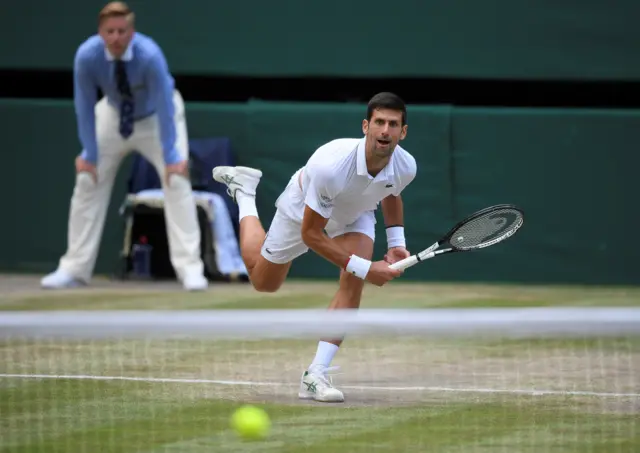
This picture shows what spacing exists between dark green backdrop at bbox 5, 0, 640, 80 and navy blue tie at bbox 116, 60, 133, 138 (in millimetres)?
1742

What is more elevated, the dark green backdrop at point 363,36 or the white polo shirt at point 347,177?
the dark green backdrop at point 363,36

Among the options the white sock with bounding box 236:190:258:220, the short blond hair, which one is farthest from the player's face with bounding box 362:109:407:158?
the short blond hair

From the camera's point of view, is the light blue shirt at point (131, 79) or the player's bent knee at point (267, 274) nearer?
the player's bent knee at point (267, 274)

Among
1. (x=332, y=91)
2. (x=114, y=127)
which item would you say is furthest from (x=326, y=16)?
(x=114, y=127)

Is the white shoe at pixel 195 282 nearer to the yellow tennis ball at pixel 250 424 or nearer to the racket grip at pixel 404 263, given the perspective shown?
the racket grip at pixel 404 263

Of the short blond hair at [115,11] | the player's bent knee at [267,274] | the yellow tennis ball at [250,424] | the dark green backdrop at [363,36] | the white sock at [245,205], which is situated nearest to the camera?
the yellow tennis ball at [250,424]

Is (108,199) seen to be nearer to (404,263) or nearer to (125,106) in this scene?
(125,106)

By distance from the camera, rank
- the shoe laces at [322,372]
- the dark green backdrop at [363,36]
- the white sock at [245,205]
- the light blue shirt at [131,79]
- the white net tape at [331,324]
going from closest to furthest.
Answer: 1. the white net tape at [331,324]
2. the shoe laces at [322,372]
3. the white sock at [245,205]
4. the light blue shirt at [131,79]
5. the dark green backdrop at [363,36]

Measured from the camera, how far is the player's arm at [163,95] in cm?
1074

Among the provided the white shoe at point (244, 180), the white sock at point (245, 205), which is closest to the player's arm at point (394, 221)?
the white sock at point (245, 205)

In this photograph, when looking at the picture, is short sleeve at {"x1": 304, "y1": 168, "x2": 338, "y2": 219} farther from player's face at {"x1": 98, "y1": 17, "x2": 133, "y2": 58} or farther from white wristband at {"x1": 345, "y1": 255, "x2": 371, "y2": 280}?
player's face at {"x1": 98, "y1": 17, "x2": 133, "y2": 58}

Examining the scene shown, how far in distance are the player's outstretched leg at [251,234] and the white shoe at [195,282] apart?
2782 mm

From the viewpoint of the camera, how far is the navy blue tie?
1095 cm

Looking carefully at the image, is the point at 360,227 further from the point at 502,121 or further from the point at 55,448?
the point at 502,121
